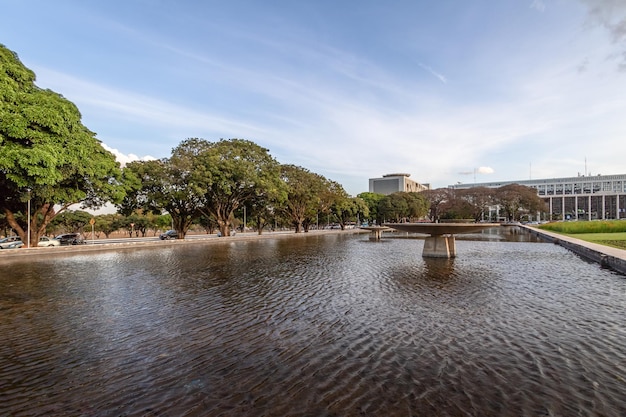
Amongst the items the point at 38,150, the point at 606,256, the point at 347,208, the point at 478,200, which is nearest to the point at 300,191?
the point at 347,208

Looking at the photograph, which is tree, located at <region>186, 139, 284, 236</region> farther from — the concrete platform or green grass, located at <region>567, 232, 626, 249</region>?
green grass, located at <region>567, 232, 626, 249</region>

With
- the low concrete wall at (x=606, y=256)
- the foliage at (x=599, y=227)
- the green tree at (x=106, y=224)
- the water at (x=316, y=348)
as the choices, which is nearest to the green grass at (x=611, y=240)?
the low concrete wall at (x=606, y=256)

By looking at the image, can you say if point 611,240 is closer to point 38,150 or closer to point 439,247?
point 439,247

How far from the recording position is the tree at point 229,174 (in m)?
37.2

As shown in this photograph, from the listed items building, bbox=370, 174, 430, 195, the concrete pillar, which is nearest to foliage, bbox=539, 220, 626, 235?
the concrete pillar

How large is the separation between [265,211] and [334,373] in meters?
48.4

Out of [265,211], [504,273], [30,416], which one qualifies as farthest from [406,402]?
[265,211]

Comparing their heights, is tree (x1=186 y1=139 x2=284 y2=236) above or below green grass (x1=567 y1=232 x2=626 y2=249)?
above

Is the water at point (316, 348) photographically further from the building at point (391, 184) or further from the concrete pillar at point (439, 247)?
the building at point (391, 184)

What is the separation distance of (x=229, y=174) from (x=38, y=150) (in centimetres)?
1844

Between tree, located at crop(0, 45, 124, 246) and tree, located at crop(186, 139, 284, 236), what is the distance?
979cm

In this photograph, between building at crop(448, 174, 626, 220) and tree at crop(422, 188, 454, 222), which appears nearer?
tree at crop(422, 188, 454, 222)

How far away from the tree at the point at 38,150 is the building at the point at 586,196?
14199 cm

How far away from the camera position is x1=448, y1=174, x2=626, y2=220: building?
423 feet
